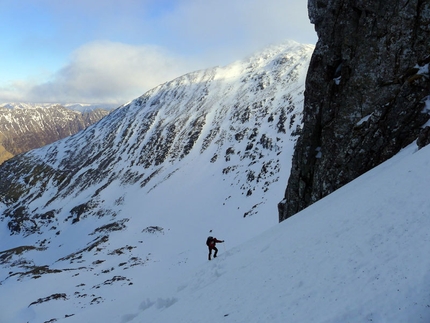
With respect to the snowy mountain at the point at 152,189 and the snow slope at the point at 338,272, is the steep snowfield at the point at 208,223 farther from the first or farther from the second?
the snowy mountain at the point at 152,189

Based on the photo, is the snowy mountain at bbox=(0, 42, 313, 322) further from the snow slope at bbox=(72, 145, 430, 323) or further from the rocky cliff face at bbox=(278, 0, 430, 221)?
the rocky cliff face at bbox=(278, 0, 430, 221)

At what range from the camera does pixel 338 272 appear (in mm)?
9586

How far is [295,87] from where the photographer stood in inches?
4205

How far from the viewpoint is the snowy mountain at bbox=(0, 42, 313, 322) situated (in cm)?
4100

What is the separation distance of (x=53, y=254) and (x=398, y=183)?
89.7 m

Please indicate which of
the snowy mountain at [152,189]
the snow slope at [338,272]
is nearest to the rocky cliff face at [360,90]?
the snow slope at [338,272]

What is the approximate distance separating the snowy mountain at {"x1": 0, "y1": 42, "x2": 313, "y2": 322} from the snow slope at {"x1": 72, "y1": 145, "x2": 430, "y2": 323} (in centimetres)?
469

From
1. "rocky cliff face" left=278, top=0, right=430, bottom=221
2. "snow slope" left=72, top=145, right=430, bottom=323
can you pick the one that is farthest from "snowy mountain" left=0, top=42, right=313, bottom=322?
"rocky cliff face" left=278, top=0, right=430, bottom=221

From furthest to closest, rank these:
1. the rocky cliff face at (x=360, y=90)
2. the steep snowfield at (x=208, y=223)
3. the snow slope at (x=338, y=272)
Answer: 1. the rocky cliff face at (x=360, y=90)
2. the steep snowfield at (x=208, y=223)
3. the snow slope at (x=338, y=272)

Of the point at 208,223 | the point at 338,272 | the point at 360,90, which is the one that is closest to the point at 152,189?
the point at 208,223

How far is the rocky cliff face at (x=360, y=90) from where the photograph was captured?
2138 cm

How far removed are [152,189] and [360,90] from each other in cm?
8097

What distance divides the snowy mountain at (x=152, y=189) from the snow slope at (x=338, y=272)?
469 centimetres

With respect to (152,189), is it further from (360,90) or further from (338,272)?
(338,272)
